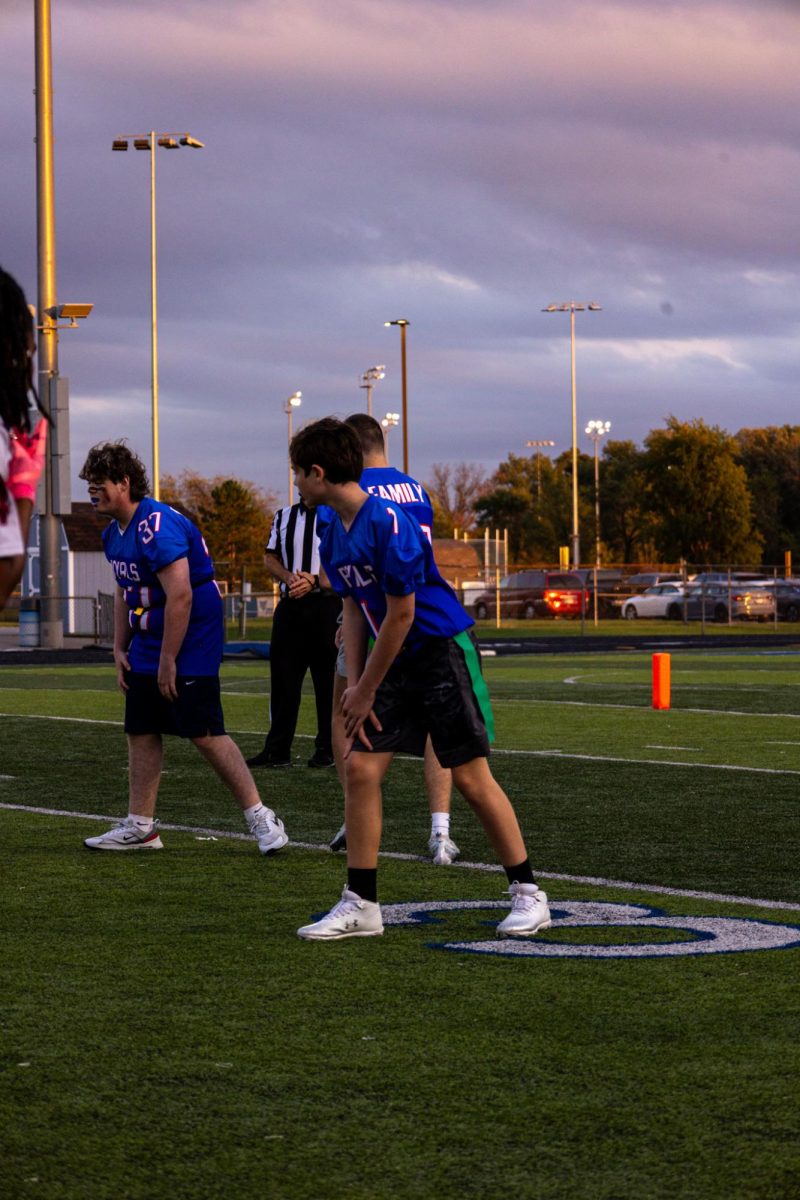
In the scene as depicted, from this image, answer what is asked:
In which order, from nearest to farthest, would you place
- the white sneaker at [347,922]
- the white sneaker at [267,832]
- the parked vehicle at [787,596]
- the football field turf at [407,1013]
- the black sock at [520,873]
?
the football field turf at [407,1013], the white sneaker at [347,922], the black sock at [520,873], the white sneaker at [267,832], the parked vehicle at [787,596]

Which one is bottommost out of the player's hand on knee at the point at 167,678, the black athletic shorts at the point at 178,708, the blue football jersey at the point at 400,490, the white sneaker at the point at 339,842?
the white sneaker at the point at 339,842

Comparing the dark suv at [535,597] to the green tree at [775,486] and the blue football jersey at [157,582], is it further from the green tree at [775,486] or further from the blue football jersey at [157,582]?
the blue football jersey at [157,582]

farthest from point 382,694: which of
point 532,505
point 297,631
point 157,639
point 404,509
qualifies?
point 532,505

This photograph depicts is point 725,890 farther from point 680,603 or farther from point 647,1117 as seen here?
point 680,603

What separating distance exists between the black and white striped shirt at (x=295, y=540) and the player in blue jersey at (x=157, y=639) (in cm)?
295

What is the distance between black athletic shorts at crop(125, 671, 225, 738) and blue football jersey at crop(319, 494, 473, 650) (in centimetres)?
198

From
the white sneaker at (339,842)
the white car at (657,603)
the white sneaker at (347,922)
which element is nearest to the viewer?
the white sneaker at (347,922)

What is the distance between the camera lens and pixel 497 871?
7.66 metres

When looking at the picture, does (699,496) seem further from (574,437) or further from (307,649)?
(307,649)

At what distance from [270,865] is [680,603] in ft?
152

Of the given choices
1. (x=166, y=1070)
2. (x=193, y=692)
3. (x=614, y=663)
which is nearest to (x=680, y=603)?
(x=614, y=663)

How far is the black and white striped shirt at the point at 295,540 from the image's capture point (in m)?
11.1

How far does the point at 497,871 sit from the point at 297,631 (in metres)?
4.16

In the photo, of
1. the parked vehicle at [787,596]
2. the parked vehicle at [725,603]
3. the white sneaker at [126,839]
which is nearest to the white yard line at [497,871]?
the white sneaker at [126,839]
